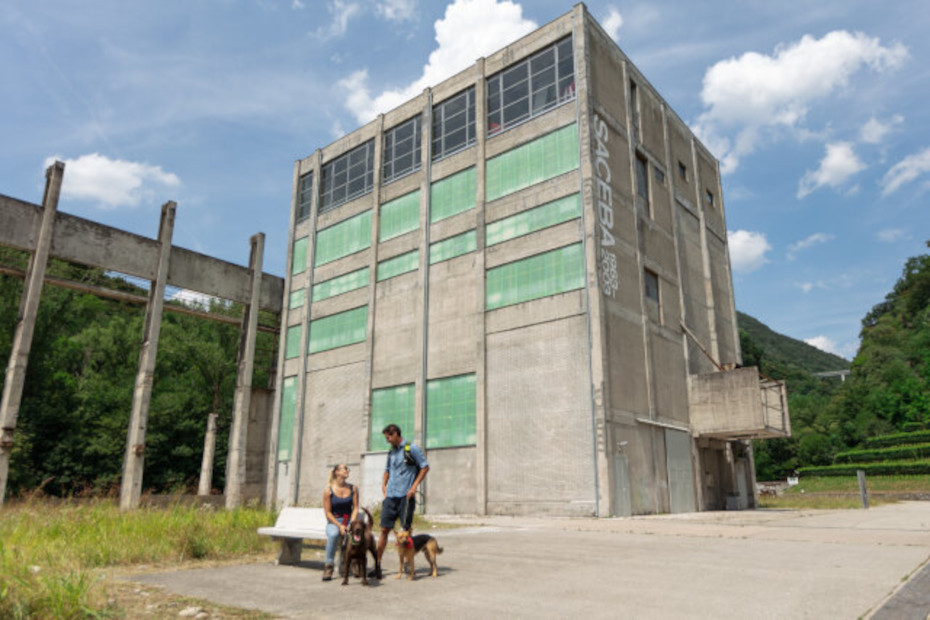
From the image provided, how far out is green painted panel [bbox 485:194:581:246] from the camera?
2445 cm

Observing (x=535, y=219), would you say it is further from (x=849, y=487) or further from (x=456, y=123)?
(x=849, y=487)

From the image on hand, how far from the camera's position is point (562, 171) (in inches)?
992

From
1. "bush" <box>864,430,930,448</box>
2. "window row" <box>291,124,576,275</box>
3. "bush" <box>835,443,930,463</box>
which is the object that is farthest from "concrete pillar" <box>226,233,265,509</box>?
"bush" <box>864,430,930,448</box>

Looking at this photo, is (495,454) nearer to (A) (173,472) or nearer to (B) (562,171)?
(B) (562,171)

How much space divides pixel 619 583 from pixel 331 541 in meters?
3.43

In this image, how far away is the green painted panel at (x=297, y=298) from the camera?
35.8 metres

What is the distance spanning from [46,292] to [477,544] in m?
40.3

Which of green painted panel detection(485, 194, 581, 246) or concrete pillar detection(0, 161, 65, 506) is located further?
green painted panel detection(485, 194, 581, 246)

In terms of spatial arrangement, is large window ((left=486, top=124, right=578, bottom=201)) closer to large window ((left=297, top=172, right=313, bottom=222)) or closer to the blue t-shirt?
Answer: large window ((left=297, top=172, right=313, bottom=222))

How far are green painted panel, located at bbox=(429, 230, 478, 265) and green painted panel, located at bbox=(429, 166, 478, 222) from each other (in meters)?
1.28

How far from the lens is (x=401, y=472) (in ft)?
26.2

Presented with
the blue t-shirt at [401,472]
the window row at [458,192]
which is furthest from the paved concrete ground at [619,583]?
the window row at [458,192]

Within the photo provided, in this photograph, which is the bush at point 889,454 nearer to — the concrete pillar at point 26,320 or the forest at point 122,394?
the forest at point 122,394

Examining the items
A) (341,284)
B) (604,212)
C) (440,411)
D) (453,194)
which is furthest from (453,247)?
(341,284)
